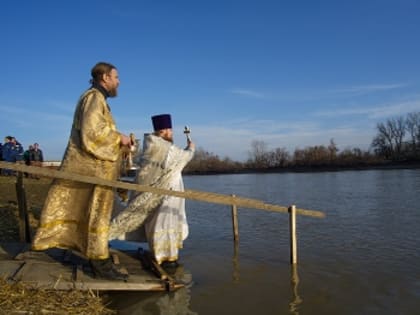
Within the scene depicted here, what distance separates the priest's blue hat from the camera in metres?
6.55

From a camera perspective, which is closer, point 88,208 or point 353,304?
point 88,208

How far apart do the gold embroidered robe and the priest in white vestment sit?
1.14 metres

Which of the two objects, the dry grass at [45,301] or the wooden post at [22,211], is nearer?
the dry grass at [45,301]

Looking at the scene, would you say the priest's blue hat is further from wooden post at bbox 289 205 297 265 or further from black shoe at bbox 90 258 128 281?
wooden post at bbox 289 205 297 265

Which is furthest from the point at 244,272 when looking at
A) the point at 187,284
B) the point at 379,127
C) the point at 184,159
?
the point at 379,127

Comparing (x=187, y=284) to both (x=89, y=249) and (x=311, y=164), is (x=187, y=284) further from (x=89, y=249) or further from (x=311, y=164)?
(x=311, y=164)

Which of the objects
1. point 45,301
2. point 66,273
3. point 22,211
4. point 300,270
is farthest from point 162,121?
point 300,270

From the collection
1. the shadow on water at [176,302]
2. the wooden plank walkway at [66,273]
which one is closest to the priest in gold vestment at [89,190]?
the wooden plank walkway at [66,273]

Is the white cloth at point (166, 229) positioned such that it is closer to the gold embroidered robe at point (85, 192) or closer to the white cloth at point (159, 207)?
the white cloth at point (159, 207)

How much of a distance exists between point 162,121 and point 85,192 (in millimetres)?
1853

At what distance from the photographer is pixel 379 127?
8394cm

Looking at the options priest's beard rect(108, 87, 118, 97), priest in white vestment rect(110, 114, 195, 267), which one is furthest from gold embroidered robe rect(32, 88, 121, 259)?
priest in white vestment rect(110, 114, 195, 267)

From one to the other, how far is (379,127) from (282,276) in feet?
276

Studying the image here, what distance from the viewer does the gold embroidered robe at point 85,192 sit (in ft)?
16.5
